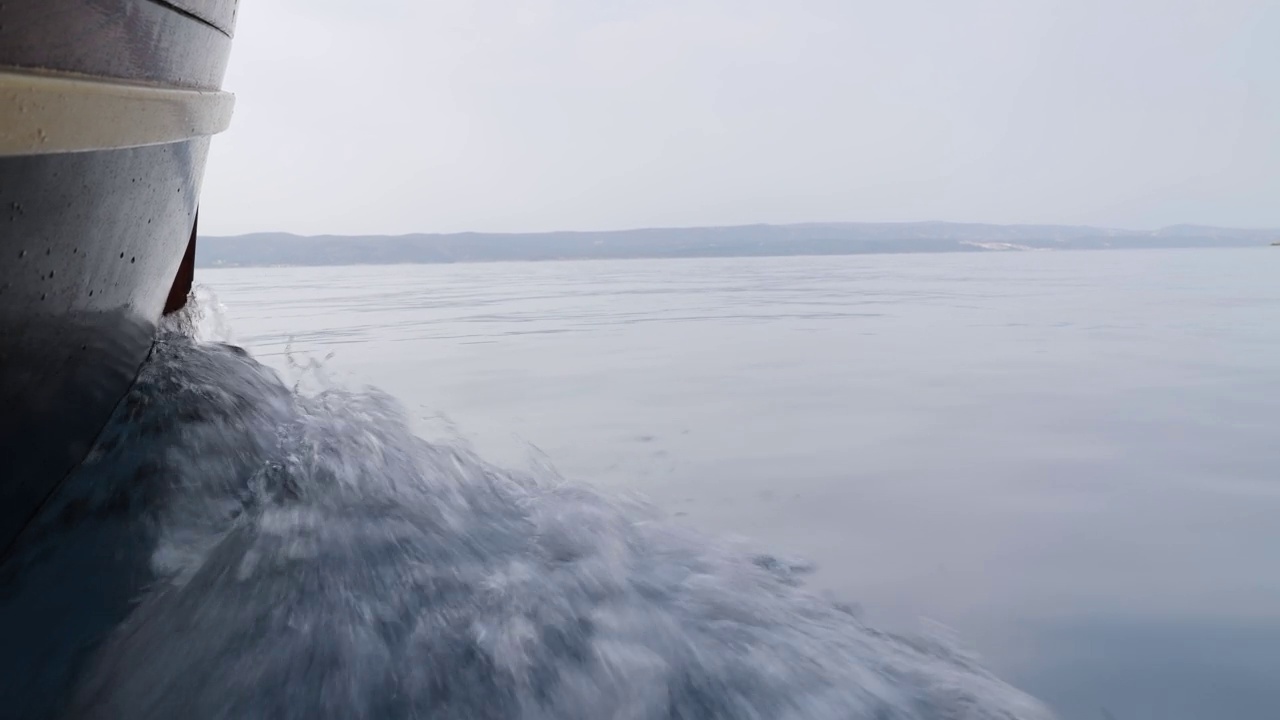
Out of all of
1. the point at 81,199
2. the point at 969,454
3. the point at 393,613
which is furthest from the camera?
the point at 969,454

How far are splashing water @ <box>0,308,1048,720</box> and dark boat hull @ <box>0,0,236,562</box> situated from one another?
204mm

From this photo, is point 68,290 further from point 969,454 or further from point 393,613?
point 969,454

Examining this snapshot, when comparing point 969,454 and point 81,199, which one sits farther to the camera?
point 969,454

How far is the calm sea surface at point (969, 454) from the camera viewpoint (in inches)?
62.9

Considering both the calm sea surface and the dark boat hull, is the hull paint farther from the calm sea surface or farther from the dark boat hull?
the calm sea surface

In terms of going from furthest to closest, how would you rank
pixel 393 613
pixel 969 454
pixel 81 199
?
pixel 969 454
pixel 393 613
pixel 81 199

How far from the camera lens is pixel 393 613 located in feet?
4.88

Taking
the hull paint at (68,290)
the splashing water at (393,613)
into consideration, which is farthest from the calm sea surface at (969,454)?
the hull paint at (68,290)

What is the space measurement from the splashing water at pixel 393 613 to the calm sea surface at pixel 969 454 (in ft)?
0.79

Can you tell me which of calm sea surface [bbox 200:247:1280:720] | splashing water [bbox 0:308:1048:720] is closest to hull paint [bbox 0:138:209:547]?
splashing water [bbox 0:308:1048:720]

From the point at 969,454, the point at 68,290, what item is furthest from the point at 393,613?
the point at 969,454

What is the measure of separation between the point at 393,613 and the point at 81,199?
2.73 feet

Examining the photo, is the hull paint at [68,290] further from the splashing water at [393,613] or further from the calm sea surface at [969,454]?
the calm sea surface at [969,454]

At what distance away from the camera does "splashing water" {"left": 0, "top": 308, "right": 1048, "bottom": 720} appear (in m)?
1.27
